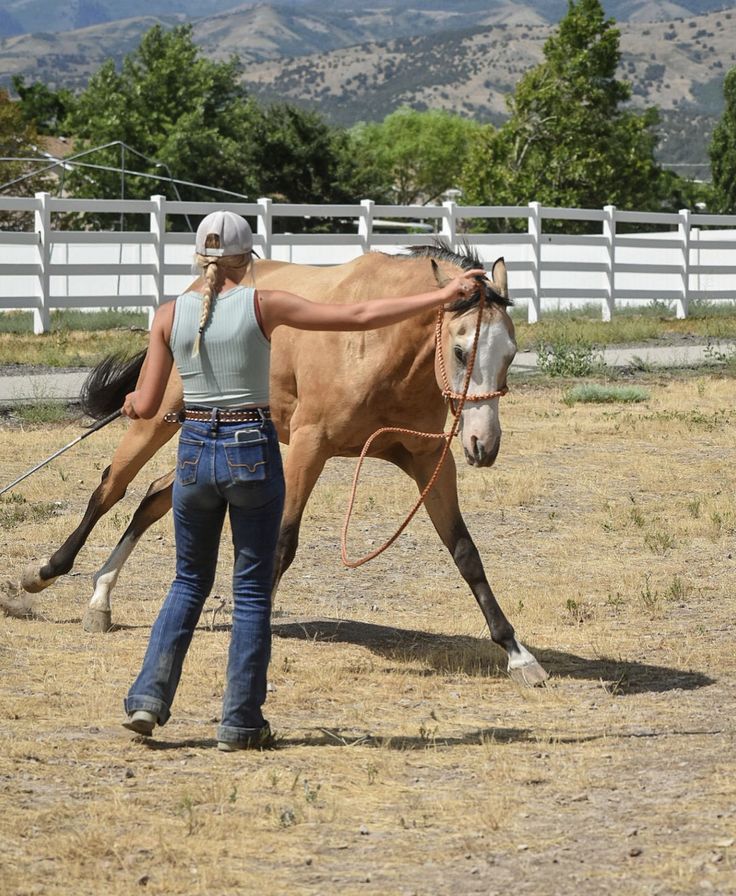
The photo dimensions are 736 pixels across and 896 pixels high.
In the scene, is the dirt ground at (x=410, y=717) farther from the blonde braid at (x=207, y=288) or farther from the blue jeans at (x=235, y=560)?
the blonde braid at (x=207, y=288)

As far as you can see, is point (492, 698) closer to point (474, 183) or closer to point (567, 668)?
point (567, 668)

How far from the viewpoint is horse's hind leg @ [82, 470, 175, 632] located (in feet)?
25.5

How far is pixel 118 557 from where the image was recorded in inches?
317

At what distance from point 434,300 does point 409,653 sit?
2.26 meters

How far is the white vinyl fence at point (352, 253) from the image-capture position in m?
20.8

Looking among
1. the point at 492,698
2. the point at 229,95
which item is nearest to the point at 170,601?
the point at 492,698

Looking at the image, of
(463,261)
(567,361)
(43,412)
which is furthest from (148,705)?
(567,361)

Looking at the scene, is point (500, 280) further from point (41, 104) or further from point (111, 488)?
point (41, 104)

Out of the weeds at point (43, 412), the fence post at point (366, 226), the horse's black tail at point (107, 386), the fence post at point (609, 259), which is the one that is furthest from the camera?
the fence post at point (609, 259)

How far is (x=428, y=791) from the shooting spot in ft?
16.9

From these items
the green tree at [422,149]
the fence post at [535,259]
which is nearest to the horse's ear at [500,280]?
the fence post at [535,259]

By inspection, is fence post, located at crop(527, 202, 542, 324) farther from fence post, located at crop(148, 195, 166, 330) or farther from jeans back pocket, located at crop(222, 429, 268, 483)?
jeans back pocket, located at crop(222, 429, 268, 483)

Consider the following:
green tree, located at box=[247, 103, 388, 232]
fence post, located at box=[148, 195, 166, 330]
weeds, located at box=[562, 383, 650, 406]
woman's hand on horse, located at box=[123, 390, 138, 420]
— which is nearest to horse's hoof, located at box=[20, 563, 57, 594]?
woman's hand on horse, located at box=[123, 390, 138, 420]

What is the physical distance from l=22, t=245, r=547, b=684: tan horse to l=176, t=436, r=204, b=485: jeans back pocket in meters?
1.37
